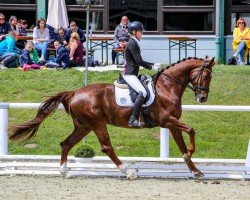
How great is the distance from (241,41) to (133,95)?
10288mm

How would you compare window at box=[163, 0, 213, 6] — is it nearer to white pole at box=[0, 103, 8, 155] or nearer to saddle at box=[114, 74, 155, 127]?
white pole at box=[0, 103, 8, 155]

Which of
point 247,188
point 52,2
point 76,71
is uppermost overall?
point 52,2

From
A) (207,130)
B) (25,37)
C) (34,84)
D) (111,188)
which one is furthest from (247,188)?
(25,37)

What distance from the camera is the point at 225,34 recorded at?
83.7 feet

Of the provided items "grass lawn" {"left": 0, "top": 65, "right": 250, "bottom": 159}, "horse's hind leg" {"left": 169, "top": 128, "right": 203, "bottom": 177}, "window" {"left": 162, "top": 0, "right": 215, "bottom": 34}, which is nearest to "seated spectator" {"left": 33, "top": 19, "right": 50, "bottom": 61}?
"grass lawn" {"left": 0, "top": 65, "right": 250, "bottom": 159}

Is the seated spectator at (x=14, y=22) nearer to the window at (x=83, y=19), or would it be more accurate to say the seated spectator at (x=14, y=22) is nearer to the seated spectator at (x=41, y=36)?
the seated spectator at (x=41, y=36)

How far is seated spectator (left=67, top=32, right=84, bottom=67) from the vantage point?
21.9 meters

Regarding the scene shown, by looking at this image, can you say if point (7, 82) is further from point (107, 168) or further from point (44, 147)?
point (107, 168)

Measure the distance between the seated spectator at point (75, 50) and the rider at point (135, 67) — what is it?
8.17 meters

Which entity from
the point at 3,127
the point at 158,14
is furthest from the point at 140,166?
the point at 158,14

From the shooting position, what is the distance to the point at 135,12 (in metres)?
25.8

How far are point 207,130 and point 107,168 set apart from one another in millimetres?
4295

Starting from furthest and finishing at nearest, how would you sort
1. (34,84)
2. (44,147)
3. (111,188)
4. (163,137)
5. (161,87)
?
(34,84) → (44,147) → (163,137) → (161,87) → (111,188)

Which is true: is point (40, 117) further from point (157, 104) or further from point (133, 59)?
point (157, 104)
